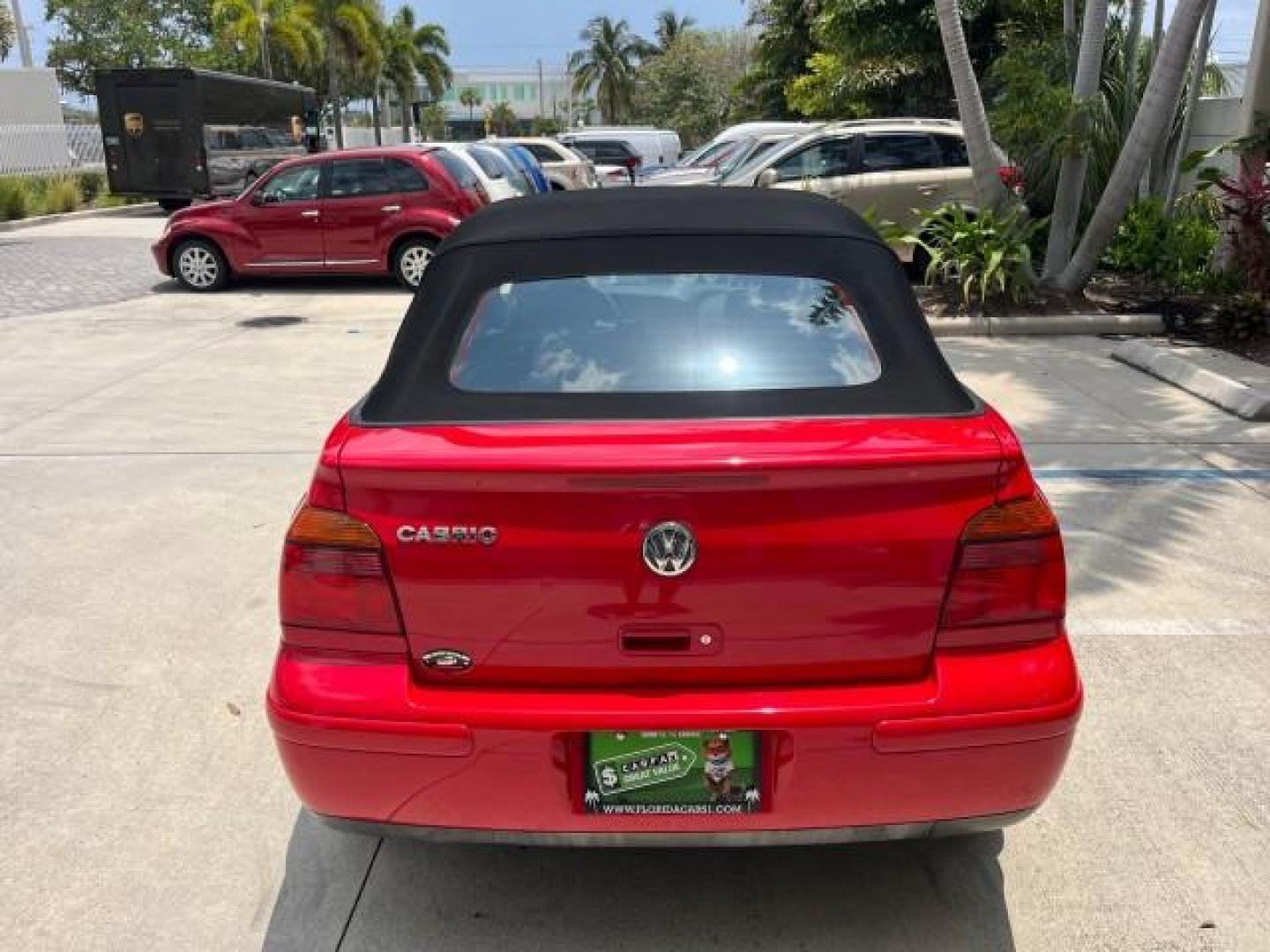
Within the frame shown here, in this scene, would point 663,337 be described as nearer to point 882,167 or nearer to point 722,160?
point 882,167

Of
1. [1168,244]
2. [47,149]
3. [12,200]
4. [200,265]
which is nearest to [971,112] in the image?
[1168,244]

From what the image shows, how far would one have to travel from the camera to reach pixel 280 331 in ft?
35.4

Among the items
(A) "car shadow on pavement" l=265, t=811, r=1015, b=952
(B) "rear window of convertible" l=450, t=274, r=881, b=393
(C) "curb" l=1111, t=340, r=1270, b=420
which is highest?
(B) "rear window of convertible" l=450, t=274, r=881, b=393

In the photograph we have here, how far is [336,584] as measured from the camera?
8.00 ft

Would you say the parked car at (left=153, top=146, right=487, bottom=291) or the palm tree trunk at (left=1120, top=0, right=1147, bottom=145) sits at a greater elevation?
the palm tree trunk at (left=1120, top=0, right=1147, bottom=145)

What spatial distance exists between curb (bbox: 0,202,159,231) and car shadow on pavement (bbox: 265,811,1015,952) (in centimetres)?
2231

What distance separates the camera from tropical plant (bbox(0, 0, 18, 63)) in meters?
34.0

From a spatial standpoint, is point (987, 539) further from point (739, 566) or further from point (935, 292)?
point (935, 292)

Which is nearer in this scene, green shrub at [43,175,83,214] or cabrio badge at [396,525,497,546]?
cabrio badge at [396,525,497,546]

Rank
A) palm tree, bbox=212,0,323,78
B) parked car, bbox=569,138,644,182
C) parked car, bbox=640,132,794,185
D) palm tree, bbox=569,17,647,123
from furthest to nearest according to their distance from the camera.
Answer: palm tree, bbox=569,17,647,123 → palm tree, bbox=212,0,323,78 → parked car, bbox=569,138,644,182 → parked car, bbox=640,132,794,185

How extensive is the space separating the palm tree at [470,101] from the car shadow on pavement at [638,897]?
10860 cm

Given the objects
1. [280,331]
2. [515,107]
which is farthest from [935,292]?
[515,107]

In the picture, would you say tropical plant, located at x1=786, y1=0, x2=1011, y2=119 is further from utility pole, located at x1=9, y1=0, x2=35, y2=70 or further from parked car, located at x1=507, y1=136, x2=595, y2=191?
utility pole, located at x1=9, y1=0, x2=35, y2=70

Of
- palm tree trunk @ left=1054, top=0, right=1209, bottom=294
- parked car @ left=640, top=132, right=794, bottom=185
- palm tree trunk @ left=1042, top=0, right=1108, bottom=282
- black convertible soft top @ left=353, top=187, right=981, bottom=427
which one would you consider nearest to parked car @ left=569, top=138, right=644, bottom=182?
parked car @ left=640, top=132, right=794, bottom=185
